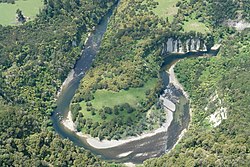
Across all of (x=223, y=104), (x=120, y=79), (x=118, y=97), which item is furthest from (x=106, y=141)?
(x=223, y=104)

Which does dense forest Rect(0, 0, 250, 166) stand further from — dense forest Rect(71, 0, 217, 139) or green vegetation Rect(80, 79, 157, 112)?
green vegetation Rect(80, 79, 157, 112)

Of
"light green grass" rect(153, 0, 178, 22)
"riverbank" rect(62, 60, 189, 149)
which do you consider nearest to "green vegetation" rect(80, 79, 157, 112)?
"riverbank" rect(62, 60, 189, 149)

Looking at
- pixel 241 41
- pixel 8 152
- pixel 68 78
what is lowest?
pixel 241 41

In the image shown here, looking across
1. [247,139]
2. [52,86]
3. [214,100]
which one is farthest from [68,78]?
[247,139]

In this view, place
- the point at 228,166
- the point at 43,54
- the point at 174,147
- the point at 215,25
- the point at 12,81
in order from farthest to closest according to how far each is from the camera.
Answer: the point at 215,25, the point at 43,54, the point at 12,81, the point at 174,147, the point at 228,166

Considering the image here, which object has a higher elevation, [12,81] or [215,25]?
[12,81]

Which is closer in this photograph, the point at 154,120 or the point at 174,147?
the point at 174,147

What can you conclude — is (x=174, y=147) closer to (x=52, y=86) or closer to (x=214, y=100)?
(x=214, y=100)
